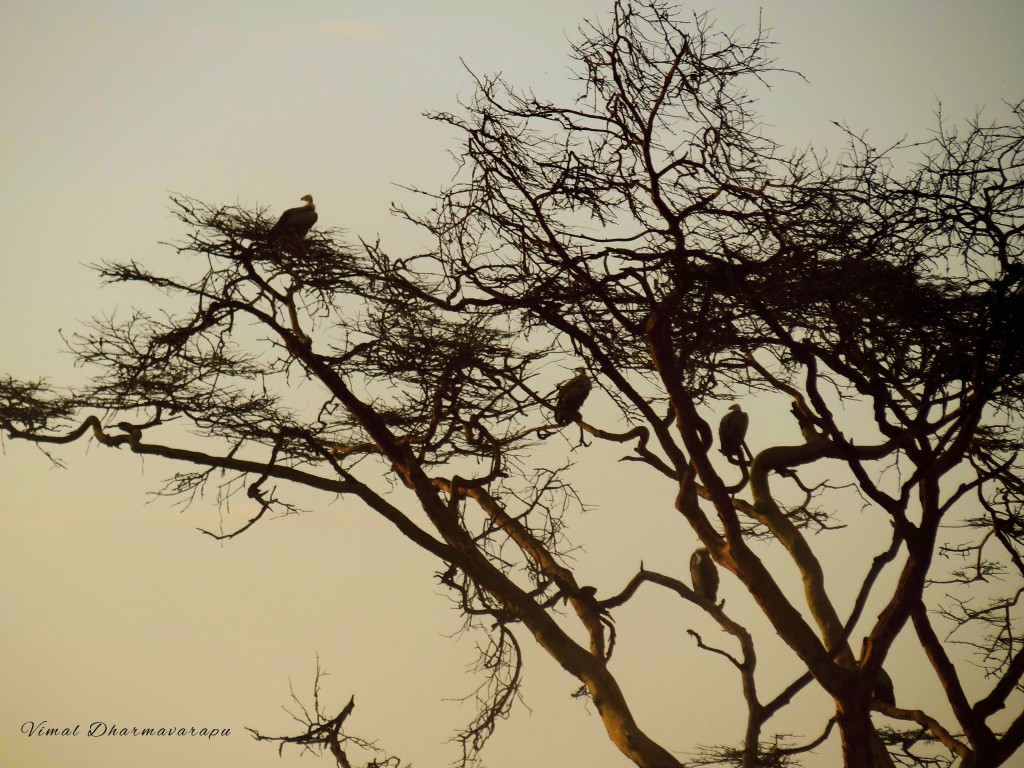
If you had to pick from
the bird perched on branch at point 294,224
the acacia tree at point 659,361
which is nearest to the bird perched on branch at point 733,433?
the acacia tree at point 659,361

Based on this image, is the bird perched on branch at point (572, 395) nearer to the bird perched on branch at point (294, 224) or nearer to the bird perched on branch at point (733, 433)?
the bird perched on branch at point (733, 433)

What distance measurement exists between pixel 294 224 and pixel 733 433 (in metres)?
2.42

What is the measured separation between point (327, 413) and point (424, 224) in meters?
1.23

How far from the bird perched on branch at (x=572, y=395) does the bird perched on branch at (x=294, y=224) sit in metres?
1.39

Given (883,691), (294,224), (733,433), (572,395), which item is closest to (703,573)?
(733,433)

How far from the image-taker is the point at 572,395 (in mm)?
4516

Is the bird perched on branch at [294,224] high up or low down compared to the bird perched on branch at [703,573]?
up

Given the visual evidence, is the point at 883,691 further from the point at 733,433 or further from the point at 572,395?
the point at 572,395

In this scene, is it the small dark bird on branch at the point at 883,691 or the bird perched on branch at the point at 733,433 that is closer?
the small dark bird on branch at the point at 883,691

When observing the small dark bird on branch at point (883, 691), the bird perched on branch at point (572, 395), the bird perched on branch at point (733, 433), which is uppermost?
the bird perched on branch at point (733, 433)

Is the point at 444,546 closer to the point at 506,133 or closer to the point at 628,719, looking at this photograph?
the point at 628,719

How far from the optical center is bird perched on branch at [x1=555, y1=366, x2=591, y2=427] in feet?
14.4

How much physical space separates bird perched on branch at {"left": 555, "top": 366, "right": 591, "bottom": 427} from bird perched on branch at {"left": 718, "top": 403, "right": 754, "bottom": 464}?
0.81 meters

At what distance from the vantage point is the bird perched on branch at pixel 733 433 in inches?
191
